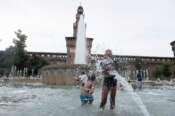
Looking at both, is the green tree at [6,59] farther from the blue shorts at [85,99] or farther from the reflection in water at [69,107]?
the blue shorts at [85,99]

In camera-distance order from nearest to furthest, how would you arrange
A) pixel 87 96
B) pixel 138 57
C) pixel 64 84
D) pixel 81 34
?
pixel 87 96, pixel 64 84, pixel 81 34, pixel 138 57

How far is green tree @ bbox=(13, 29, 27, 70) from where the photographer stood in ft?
257

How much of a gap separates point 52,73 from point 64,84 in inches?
69.8

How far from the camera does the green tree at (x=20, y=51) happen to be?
257 feet

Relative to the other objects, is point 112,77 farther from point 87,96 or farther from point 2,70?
point 2,70

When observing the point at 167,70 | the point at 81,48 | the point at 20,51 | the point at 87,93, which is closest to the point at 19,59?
the point at 20,51

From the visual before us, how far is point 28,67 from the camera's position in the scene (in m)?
78.8

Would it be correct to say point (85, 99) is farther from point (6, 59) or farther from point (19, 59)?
point (6, 59)

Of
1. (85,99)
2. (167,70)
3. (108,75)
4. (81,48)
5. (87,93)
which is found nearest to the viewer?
(108,75)

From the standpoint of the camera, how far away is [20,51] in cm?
7912

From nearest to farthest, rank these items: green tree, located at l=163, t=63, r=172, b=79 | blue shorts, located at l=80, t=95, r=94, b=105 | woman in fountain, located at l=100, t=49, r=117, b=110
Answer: woman in fountain, located at l=100, t=49, r=117, b=110 → blue shorts, located at l=80, t=95, r=94, b=105 → green tree, located at l=163, t=63, r=172, b=79

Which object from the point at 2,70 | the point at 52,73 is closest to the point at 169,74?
the point at 2,70

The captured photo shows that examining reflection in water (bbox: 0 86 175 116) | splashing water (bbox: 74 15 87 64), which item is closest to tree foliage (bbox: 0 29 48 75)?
splashing water (bbox: 74 15 87 64)

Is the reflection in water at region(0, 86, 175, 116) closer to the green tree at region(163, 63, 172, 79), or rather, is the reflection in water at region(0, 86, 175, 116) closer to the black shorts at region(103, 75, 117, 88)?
the black shorts at region(103, 75, 117, 88)
